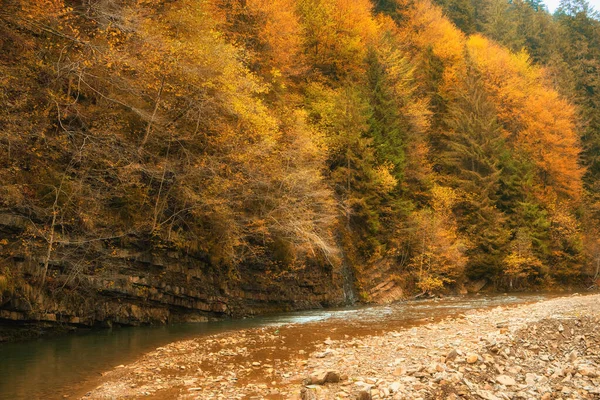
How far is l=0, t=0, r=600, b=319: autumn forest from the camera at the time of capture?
12750 millimetres

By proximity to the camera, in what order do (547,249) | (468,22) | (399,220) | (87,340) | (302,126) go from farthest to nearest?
1. (468,22)
2. (547,249)
3. (399,220)
4. (302,126)
5. (87,340)

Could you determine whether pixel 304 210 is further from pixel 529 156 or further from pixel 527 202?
pixel 529 156

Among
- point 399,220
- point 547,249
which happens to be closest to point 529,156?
point 547,249

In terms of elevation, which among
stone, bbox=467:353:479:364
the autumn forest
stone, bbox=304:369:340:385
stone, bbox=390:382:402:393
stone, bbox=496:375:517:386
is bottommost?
stone, bbox=496:375:517:386

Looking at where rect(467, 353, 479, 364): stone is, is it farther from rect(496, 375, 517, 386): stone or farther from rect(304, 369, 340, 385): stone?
rect(304, 369, 340, 385): stone

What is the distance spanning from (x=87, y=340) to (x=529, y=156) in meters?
39.9

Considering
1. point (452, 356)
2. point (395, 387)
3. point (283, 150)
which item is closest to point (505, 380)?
point (452, 356)

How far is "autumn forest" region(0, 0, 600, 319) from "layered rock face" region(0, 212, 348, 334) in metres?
0.09

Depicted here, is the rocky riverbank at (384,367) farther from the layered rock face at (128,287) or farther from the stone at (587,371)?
the layered rock face at (128,287)

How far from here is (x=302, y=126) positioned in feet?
75.6

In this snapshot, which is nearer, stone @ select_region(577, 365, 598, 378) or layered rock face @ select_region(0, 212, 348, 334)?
stone @ select_region(577, 365, 598, 378)

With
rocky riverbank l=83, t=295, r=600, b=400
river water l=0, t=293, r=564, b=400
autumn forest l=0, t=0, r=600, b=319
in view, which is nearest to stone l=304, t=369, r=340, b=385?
rocky riverbank l=83, t=295, r=600, b=400

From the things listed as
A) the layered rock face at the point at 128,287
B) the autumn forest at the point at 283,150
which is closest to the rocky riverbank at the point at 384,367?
the layered rock face at the point at 128,287

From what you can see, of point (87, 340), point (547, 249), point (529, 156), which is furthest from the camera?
point (529, 156)
